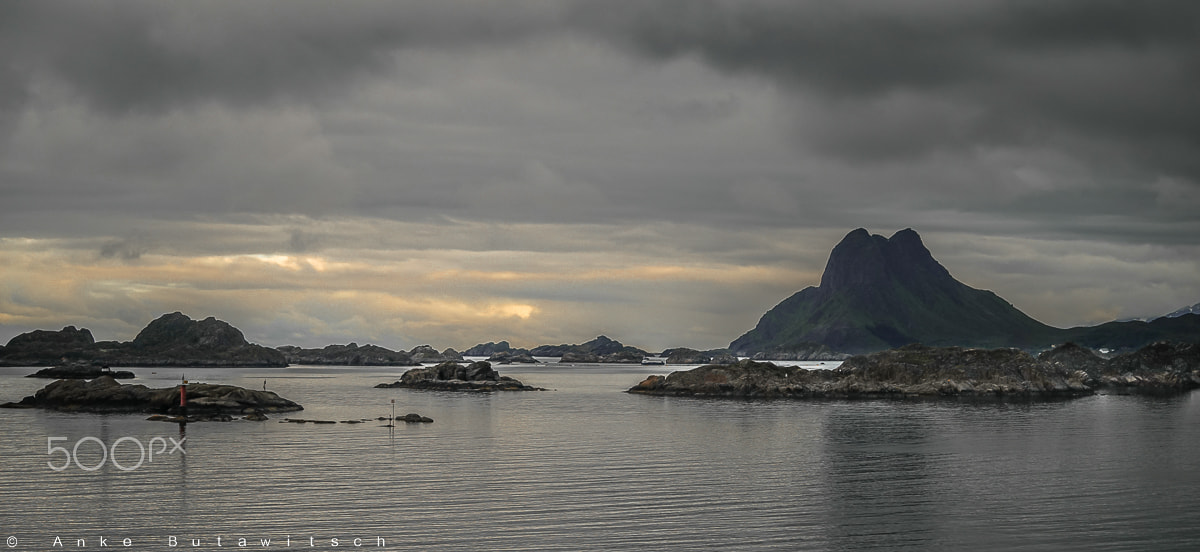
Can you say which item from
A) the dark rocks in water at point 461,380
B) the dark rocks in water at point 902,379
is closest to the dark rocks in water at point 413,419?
the dark rocks in water at point 902,379

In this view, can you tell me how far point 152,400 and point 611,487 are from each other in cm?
7594

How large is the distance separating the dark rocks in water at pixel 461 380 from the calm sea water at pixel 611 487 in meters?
78.5

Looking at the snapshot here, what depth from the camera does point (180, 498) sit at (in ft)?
140

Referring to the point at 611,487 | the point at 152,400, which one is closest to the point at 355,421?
the point at 152,400

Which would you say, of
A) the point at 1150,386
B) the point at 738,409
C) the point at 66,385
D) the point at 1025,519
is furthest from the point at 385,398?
the point at 1150,386

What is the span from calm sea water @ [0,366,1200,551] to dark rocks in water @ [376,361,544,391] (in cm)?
7845

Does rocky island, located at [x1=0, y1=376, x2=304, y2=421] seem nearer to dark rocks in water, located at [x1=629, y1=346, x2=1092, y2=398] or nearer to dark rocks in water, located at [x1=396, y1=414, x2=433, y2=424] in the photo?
dark rocks in water, located at [x1=396, y1=414, x2=433, y2=424]

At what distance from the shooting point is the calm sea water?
114 feet

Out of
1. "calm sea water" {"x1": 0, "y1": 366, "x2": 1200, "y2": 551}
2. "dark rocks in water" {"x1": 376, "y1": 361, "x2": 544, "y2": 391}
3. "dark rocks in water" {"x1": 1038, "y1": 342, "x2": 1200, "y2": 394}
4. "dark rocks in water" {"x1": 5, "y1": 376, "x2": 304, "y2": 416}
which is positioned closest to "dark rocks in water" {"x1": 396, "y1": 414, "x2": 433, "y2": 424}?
"calm sea water" {"x1": 0, "y1": 366, "x2": 1200, "y2": 551}

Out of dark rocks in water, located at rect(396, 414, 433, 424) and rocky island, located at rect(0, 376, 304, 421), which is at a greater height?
rocky island, located at rect(0, 376, 304, 421)

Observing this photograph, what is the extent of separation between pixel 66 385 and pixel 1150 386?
18313 cm

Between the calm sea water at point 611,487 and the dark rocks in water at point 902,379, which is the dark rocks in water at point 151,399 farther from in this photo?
the dark rocks in water at point 902,379

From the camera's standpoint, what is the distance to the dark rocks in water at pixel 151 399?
3679 inches

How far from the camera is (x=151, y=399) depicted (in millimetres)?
101875
